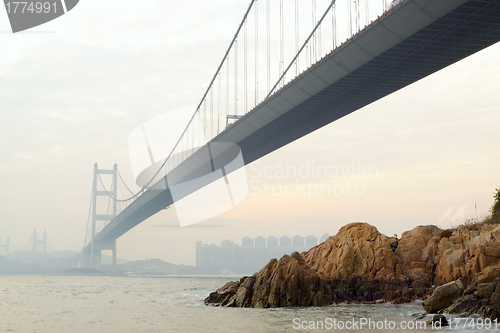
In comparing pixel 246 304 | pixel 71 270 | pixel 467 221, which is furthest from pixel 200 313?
pixel 71 270

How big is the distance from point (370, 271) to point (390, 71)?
1081 cm

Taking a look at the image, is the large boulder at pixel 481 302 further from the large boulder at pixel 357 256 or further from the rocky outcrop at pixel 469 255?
the large boulder at pixel 357 256

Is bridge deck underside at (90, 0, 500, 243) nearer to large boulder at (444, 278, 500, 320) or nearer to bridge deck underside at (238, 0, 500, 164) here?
bridge deck underside at (238, 0, 500, 164)

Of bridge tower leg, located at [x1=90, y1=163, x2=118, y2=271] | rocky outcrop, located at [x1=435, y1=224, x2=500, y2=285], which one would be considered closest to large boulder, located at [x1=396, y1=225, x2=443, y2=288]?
rocky outcrop, located at [x1=435, y1=224, x2=500, y2=285]

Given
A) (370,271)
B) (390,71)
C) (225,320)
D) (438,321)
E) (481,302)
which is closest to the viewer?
(438,321)

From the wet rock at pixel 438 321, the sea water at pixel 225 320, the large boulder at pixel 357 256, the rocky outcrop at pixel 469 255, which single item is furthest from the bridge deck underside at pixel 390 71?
the wet rock at pixel 438 321

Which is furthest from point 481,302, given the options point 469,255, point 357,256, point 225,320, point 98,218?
point 98,218

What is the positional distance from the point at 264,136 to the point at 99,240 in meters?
52.7

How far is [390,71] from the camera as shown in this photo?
26.8 metres

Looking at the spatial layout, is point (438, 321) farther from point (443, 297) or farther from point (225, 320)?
point (225, 320)

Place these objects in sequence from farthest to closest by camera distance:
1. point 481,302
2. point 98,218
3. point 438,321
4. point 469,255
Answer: point 98,218
point 469,255
point 481,302
point 438,321

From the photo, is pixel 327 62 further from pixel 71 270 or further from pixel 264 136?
pixel 71 270

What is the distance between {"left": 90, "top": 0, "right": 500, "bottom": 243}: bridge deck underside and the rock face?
837 cm

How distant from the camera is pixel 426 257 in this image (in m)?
23.2
